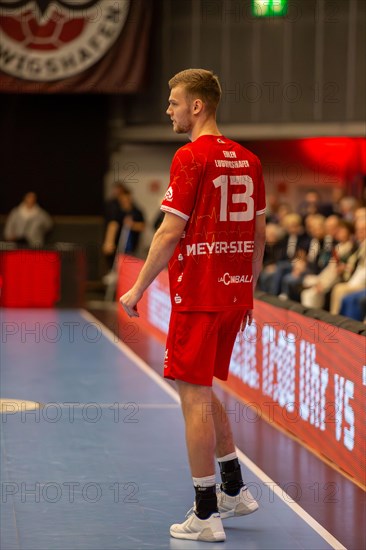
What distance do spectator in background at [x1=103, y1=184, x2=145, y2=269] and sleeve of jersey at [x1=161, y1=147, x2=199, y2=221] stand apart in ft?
42.9

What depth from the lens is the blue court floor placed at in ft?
16.7

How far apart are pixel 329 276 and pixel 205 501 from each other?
6546mm

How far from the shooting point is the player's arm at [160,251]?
495 cm

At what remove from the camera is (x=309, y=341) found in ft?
24.1

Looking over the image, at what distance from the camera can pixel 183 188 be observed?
4953 mm

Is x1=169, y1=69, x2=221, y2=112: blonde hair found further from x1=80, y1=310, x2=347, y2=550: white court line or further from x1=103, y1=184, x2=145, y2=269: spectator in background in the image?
x1=103, y1=184, x2=145, y2=269: spectator in background

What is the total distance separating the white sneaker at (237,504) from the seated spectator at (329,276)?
228 inches

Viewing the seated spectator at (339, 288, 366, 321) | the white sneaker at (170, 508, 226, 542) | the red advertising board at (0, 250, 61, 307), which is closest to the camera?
the white sneaker at (170, 508, 226, 542)

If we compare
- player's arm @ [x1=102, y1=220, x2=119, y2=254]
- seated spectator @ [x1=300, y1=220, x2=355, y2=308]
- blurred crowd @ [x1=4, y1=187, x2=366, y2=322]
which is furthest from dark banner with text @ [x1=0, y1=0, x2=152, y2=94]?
seated spectator @ [x1=300, y1=220, x2=355, y2=308]

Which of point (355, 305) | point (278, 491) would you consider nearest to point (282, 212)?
point (355, 305)

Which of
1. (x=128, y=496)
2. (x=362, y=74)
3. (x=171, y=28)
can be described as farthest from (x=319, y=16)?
(x=128, y=496)

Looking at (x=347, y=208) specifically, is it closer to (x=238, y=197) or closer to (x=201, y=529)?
(x=238, y=197)

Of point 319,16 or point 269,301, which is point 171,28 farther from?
point 269,301

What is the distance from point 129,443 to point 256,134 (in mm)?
13474
